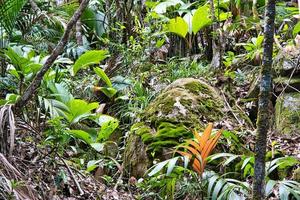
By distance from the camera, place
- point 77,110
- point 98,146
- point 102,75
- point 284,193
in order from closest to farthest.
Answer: point 284,193
point 98,146
point 77,110
point 102,75

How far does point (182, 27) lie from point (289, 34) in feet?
5.66

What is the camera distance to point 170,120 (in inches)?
162

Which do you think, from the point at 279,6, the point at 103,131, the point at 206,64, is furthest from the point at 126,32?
the point at 103,131

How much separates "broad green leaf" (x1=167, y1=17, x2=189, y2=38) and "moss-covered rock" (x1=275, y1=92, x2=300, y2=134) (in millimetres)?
2659

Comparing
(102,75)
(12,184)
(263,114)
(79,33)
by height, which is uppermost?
(79,33)

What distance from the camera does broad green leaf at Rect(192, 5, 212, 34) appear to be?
21.7 ft

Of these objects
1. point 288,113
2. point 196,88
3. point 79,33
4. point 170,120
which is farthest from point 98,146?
point 79,33

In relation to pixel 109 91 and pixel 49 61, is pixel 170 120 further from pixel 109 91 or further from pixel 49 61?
pixel 109 91

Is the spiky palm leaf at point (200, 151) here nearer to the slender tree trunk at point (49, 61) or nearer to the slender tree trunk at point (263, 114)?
the slender tree trunk at point (263, 114)

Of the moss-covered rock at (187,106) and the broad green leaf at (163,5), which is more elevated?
the broad green leaf at (163,5)

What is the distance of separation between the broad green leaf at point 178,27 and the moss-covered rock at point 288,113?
2659 mm

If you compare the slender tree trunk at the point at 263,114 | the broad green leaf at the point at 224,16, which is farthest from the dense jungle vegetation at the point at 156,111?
the broad green leaf at the point at 224,16

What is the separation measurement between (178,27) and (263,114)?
4722mm

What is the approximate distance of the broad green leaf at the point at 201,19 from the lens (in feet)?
21.7
